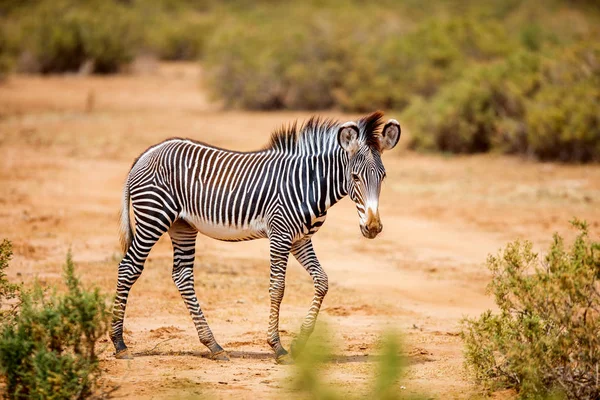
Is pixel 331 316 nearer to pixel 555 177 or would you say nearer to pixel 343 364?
pixel 343 364

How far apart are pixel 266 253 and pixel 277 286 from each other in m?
4.49

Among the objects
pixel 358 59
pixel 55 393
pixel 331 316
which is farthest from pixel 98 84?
pixel 55 393

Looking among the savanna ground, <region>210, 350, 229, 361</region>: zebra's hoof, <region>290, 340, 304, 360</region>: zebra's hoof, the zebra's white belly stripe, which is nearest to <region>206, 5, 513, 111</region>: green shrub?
the savanna ground

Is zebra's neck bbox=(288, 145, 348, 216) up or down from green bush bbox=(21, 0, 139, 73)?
down

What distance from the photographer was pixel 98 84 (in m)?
29.7

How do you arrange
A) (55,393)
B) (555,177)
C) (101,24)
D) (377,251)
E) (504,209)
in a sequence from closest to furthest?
(55,393), (377,251), (504,209), (555,177), (101,24)

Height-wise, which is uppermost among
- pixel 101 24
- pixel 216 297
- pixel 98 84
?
pixel 101 24

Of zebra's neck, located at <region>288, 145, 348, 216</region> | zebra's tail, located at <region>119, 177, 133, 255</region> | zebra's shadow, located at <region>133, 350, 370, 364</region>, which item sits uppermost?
zebra's neck, located at <region>288, 145, 348, 216</region>

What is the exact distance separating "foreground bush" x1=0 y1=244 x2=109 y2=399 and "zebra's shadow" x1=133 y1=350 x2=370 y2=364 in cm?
143

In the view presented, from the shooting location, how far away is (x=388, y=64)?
24.9m

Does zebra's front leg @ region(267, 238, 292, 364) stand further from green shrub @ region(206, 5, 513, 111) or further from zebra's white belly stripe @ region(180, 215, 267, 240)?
green shrub @ region(206, 5, 513, 111)

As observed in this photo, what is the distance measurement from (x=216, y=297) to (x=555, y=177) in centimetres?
924

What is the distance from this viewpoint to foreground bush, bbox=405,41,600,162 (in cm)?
1714

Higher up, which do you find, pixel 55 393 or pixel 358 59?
pixel 358 59
